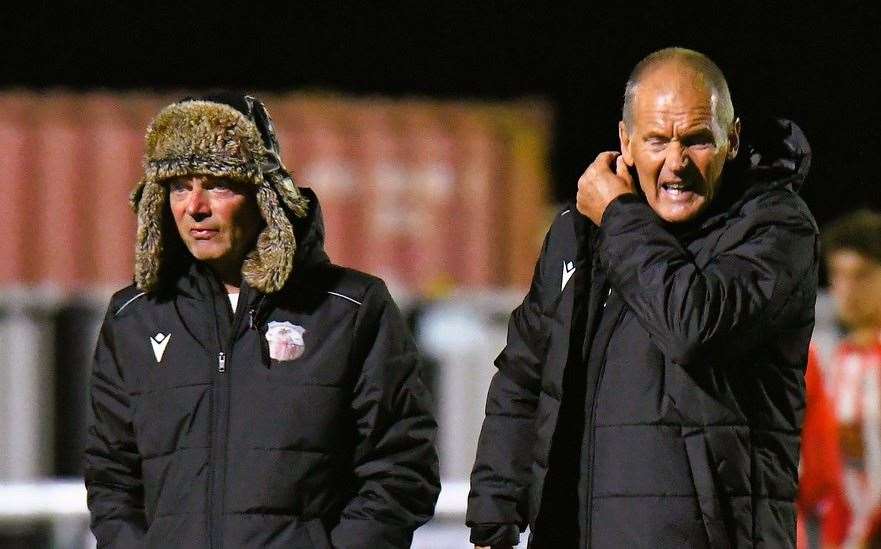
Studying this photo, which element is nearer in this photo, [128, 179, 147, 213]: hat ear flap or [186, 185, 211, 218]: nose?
[186, 185, 211, 218]: nose

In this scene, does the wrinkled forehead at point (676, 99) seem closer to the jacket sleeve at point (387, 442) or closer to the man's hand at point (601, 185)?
the man's hand at point (601, 185)

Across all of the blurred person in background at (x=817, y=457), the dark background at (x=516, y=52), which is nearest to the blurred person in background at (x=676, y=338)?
the blurred person in background at (x=817, y=457)

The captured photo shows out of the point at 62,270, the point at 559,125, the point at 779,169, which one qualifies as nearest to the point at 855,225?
the point at 779,169

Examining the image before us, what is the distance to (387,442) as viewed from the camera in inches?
133

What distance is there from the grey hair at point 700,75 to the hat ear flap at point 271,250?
0.78 m

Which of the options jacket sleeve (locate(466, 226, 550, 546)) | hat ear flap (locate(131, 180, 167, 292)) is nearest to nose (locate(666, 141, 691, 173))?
jacket sleeve (locate(466, 226, 550, 546))

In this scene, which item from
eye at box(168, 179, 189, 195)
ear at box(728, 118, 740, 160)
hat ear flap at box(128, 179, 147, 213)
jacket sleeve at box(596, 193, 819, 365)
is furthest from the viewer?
hat ear flap at box(128, 179, 147, 213)

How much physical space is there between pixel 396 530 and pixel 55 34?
11965mm

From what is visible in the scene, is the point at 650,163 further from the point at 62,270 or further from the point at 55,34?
the point at 55,34

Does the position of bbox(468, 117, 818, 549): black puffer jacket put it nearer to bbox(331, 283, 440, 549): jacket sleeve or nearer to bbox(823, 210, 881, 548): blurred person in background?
bbox(331, 283, 440, 549): jacket sleeve

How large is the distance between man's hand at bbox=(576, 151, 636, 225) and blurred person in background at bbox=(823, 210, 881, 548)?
8.37ft

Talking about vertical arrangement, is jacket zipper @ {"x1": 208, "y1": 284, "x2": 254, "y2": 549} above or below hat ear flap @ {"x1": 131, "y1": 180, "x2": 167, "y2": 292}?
below

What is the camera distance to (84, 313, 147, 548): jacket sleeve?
3.43m

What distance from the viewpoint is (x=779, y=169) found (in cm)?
325
